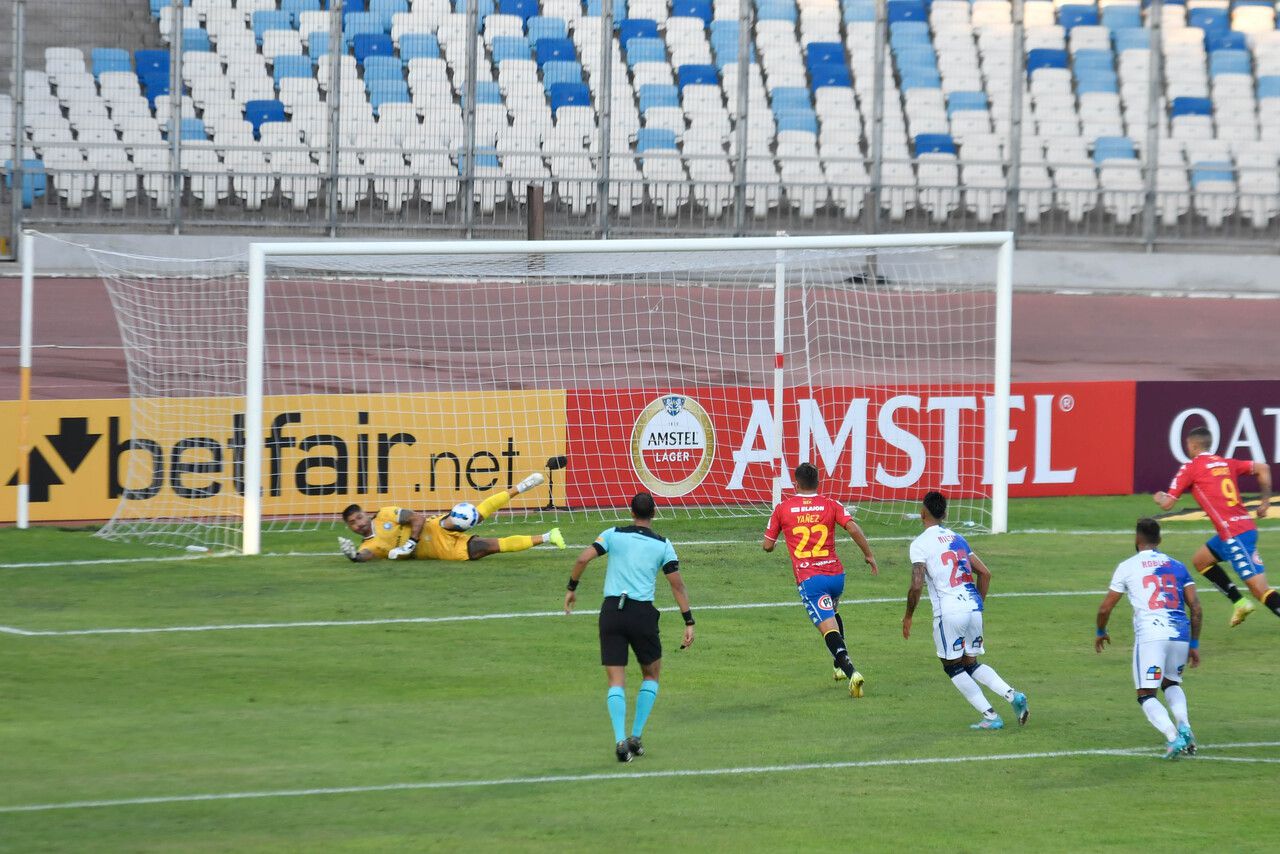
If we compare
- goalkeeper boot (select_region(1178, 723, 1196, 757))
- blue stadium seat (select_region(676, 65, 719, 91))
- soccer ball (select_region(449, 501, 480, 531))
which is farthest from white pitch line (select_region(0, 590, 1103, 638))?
blue stadium seat (select_region(676, 65, 719, 91))

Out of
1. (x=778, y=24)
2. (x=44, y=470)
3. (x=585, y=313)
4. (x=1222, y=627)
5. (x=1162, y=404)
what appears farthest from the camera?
(x=778, y=24)

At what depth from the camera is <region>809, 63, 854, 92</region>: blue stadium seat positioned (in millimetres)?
30938

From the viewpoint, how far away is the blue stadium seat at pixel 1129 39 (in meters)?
34.3

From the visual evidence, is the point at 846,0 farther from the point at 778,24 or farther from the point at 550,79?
the point at 550,79

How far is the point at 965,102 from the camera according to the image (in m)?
32.1

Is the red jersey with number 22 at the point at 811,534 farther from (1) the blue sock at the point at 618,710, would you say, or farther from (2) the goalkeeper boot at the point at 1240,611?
(2) the goalkeeper boot at the point at 1240,611

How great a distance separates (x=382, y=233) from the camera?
2717 centimetres

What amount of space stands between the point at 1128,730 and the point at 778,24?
21.8 m

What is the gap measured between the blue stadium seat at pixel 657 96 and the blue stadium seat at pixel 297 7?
5.88 metres

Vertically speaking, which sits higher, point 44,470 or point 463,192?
point 463,192

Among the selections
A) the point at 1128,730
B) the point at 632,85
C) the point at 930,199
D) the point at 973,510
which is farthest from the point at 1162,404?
the point at 1128,730

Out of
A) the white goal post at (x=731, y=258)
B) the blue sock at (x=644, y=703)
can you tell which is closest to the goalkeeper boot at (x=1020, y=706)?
the blue sock at (x=644, y=703)

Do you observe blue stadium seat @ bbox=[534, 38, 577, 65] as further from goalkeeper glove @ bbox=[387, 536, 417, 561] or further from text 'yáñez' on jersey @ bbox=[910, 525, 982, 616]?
text 'yáñez' on jersey @ bbox=[910, 525, 982, 616]

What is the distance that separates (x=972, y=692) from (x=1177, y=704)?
144cm
